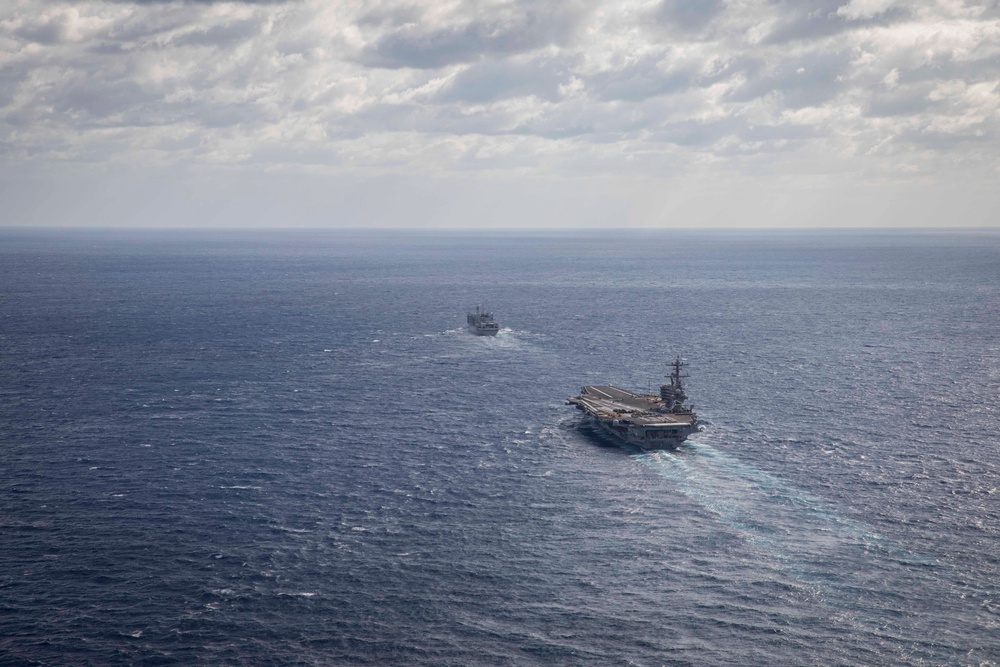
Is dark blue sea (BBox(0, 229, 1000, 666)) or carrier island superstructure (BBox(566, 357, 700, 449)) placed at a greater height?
carrier island superstructure (BBox(566, 357, 700, 449))

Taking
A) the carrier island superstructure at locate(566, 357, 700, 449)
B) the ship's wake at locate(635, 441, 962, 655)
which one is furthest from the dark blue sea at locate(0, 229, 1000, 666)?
the carrier island superstructure at locate(566, 357, 700, 449)

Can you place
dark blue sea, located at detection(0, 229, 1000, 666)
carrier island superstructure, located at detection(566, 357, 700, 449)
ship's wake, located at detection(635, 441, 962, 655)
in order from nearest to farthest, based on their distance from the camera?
dark blue sea, located at detection(0, 229, 1000, 666) < ship's wake, located at detection(635, 441, 962, 655) < carrier island superstructure, located at detection(566, 357, 700, 449)

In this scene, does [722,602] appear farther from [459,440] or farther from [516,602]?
[459,440]

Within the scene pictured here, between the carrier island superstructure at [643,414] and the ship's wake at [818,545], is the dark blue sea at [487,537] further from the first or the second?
the carrier island superstructure at [643,414]

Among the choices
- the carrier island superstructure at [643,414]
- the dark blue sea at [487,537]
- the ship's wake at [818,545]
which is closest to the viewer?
the dark blue sea at [487,537]

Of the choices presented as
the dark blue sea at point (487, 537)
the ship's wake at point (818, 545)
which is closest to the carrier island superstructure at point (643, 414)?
the dark blue sea at point (487, 537)

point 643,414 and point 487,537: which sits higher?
point 643,414

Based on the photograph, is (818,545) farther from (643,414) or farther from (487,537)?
(643,414)

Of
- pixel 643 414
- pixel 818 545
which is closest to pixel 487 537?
pixel 818 545

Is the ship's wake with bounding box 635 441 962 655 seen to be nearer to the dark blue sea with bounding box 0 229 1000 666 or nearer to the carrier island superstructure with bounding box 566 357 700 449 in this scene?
the dark blue sea with bounding box 0 229 1000 666
